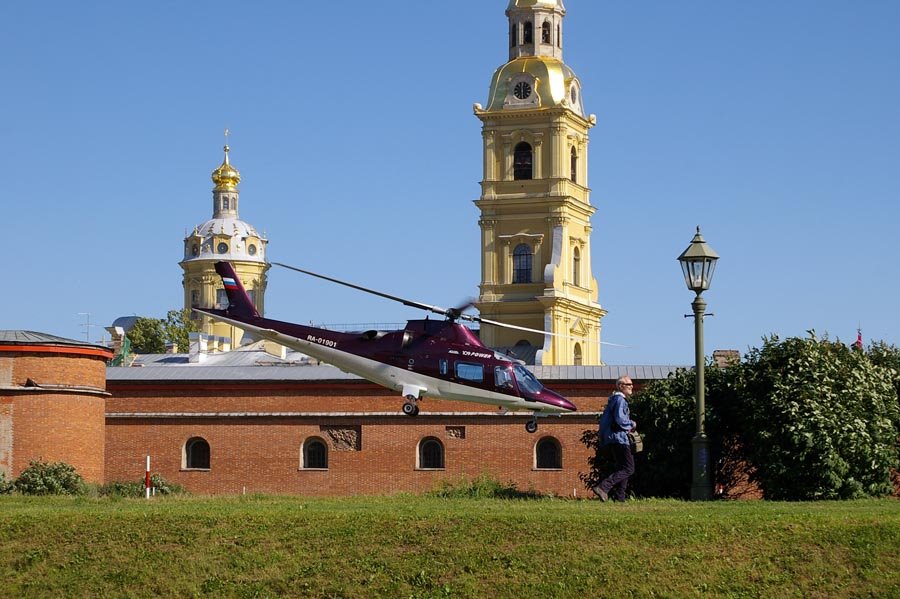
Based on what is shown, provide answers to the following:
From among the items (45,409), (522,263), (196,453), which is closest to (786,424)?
(45,409)

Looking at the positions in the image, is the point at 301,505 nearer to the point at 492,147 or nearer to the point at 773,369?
the point at 773,369

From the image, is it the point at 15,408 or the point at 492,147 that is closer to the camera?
the point at 15,408

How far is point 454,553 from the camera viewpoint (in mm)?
20703

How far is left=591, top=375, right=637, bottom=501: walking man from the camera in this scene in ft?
79.7

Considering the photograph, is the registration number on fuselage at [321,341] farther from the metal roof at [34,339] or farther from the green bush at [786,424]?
the metal roof at [34,339]

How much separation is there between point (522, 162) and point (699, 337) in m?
63.6

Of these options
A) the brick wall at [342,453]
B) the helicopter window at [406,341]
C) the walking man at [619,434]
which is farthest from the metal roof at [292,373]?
the walking man at [619,434]

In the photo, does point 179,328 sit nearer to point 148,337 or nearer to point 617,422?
point 148,337

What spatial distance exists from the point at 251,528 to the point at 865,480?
12806 mm

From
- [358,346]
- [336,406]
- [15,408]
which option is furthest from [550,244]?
[358,346]

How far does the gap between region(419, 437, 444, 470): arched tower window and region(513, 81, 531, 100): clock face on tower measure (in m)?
44.5

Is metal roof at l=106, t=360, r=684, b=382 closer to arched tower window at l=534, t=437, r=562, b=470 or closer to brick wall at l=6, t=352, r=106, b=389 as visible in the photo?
arched tower window at l=534, t=437, r=562, b=470

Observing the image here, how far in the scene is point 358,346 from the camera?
3406cm

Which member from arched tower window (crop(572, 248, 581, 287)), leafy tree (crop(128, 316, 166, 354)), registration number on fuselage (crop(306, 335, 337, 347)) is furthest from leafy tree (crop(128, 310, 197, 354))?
registration number on fuselage (crop(306, 335, 337, 347))
